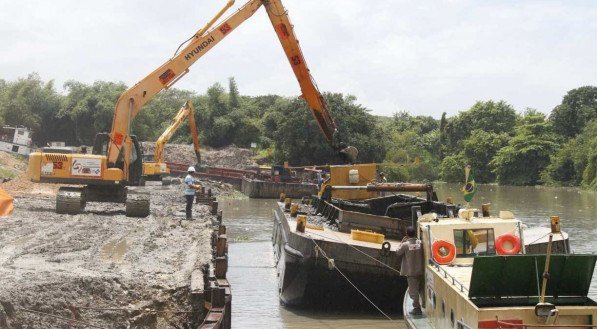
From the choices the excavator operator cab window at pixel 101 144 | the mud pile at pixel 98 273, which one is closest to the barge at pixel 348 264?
the mud pile at pixel 98 273

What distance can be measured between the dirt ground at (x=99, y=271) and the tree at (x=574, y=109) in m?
71.7

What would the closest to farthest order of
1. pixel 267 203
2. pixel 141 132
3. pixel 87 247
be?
pixel 87 247 < pixel 267 203 < pixel 141 132

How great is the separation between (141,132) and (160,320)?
66.8 metres

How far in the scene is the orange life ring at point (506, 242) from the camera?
11.2 metres

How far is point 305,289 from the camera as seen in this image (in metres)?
16.0

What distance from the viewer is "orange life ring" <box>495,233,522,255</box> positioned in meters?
11.2

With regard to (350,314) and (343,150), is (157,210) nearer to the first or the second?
(343,150)

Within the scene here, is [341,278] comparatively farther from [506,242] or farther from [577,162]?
[577,162]

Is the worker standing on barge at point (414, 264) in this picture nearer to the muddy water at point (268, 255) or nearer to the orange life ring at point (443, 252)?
the orange life ring at point (443, 252)

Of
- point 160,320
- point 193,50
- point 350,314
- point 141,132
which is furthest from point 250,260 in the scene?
point 141,132

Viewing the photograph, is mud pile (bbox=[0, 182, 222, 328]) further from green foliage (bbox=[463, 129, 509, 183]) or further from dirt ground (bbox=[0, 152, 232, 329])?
green foliage (bbox=[463, 129, 509, 183])

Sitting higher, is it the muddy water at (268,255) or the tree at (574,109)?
the tree at (574,109)

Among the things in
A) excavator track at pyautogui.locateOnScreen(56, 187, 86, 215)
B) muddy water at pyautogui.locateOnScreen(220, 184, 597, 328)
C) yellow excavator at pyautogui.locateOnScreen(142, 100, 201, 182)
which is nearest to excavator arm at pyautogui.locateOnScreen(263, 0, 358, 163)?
muddy water at pyautogui.locateOnScreen(220, 184, 597, 328)

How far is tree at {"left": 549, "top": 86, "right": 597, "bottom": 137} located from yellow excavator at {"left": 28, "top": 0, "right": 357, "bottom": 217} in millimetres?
65861
